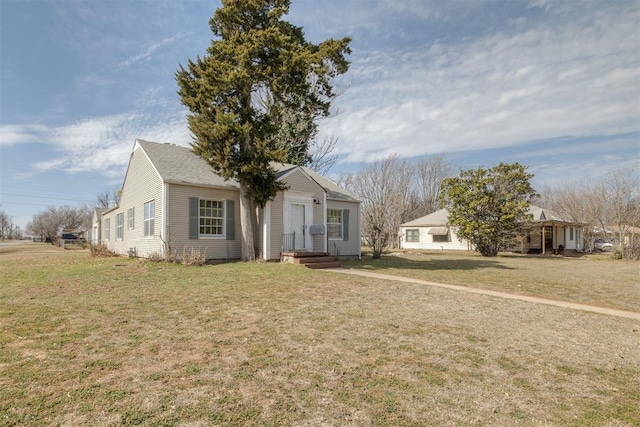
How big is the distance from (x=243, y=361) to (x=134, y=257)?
13.8 metres

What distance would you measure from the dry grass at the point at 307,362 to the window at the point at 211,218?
7.29 m

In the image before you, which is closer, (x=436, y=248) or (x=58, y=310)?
(x=58, y=310)

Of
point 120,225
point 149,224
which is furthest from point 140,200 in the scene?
point 120,225

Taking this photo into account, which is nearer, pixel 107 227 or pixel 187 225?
pixel 187 225

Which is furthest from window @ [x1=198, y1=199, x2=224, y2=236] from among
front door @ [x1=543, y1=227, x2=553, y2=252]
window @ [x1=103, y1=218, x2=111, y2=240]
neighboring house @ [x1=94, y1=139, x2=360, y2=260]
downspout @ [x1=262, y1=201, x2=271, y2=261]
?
front door @ [x1=543, y1=227, x2=553, y2=252]

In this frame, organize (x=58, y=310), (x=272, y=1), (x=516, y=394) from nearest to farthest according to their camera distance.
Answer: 1. (x=516, y=394)
2. (x=58, y=310)
3. (x=272, y=1)

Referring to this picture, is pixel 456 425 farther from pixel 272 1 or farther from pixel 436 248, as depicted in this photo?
pixel 436 248

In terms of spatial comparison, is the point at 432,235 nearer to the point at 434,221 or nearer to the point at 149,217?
the point at 434,221

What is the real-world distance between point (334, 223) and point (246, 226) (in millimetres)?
5126

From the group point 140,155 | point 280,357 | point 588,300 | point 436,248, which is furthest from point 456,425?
point 436,248

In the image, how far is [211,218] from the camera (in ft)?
47.9

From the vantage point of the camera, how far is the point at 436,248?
110 ft

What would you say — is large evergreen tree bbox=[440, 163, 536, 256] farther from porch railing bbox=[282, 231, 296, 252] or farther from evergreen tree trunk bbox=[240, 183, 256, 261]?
evergreen tree trunk bbox=[240, 183, 256, 261]

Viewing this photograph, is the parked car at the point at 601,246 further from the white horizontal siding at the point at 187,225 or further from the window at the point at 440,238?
the white horizontal siding at the point at 187,225
